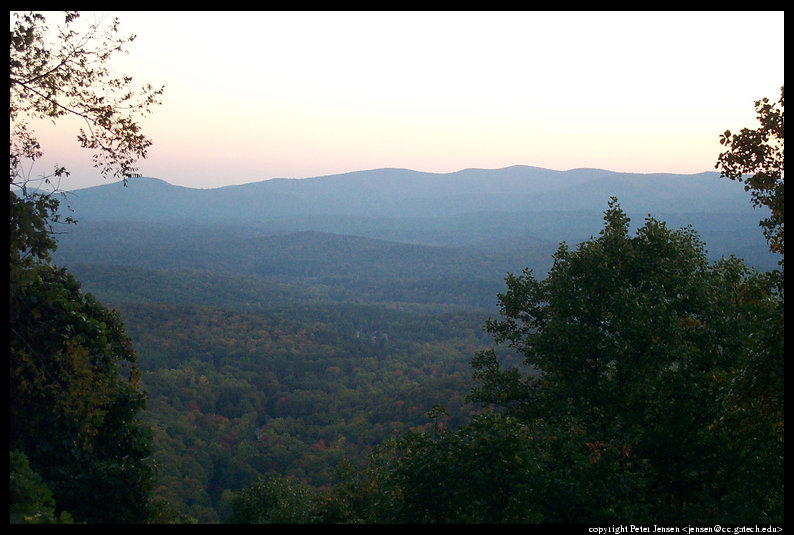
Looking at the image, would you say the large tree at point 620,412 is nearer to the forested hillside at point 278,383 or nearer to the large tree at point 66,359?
the large tree at point 66,359

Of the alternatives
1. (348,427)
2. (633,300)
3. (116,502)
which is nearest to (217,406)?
(348,427)

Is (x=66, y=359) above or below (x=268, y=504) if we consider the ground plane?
above

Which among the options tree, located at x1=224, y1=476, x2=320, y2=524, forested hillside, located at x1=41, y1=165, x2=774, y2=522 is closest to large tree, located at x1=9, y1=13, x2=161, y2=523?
tree, located at x1=224, y1=476, x2=320, y2=524

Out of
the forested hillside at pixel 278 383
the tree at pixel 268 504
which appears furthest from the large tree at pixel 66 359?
the forested hillside at pixel 278 383

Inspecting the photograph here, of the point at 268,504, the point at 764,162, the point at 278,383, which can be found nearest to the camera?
the point at 764,162

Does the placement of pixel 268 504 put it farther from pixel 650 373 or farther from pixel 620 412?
pixel 650 373

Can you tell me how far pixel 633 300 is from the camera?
1320 centimetres

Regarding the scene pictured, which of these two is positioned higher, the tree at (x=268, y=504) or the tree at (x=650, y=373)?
the tree at (x=650, y=373)

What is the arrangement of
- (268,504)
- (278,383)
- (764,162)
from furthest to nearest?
(278,383)
(268,504)
(764,162)

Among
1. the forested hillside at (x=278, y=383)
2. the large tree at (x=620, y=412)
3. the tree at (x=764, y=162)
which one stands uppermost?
the tree at (x=764, y=162)

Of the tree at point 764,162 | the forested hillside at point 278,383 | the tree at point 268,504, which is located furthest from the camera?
the forested hillside at point 278,383

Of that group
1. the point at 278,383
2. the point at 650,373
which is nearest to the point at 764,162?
the point at 650,373

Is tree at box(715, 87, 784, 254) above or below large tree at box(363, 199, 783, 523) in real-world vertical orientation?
above

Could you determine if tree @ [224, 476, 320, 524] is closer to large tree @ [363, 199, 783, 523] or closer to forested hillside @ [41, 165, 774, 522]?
forested hillside @ [41, 165, 774, 522]
